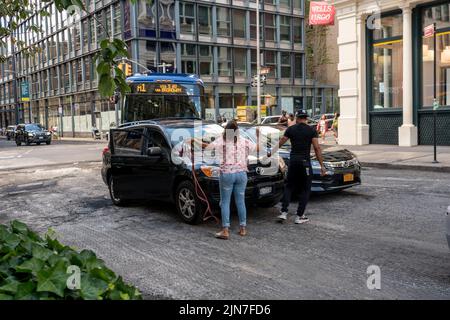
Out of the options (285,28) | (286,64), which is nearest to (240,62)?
A: (286,64)

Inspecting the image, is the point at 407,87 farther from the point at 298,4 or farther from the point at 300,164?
the point at 298,4

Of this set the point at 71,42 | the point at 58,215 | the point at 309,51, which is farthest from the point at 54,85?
the point at 58,215

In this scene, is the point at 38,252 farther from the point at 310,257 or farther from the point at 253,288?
the point at 310,257

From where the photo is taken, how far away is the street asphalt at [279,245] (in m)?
4.92

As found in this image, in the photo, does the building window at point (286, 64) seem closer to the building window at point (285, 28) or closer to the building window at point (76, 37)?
the building window at point (285, 28)

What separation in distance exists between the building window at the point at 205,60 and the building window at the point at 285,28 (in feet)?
34.1

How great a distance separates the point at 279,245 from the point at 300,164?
174 cm

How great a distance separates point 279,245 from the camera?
258 inches

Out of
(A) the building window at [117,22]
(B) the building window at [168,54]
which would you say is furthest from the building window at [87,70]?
(B) the building window at [168,54]

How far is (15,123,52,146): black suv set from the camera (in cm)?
3794

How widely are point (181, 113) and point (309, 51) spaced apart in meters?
50.4

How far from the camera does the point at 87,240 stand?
725 cm

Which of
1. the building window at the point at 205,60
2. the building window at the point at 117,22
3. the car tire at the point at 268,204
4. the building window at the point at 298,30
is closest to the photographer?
the car tire at the point at 268,204

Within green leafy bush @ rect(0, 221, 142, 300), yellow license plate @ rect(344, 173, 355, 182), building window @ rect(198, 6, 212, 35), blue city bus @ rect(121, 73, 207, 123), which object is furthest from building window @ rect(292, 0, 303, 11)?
green leafy bush @ rect(0, 221, 142, 300)
